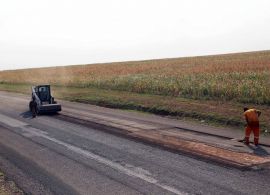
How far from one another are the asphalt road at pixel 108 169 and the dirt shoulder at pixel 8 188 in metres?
0.17

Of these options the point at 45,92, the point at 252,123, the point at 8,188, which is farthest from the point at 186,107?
the point at 8,188

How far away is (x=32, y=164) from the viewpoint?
393 inches

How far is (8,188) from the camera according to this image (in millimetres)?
8164

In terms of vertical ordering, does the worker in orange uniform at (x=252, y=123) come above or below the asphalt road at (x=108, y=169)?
above

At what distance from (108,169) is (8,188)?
2.40 m

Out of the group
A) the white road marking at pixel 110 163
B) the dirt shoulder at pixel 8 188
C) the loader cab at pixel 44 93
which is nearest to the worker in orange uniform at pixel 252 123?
the white road marking at pixel 110 163

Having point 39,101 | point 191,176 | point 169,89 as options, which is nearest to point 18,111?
point 39,101

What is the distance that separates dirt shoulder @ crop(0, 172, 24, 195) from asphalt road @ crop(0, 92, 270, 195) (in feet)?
0.56

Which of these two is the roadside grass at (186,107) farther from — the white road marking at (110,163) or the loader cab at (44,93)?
the white road marking at (110,163)

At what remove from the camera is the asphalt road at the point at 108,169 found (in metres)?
7.86

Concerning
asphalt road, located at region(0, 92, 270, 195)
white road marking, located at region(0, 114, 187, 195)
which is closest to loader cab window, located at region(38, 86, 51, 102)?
white road marking, located at region(0, 114, 187, 195)

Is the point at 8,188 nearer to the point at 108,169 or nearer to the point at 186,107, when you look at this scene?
the point at 108,169

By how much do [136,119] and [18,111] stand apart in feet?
26.2

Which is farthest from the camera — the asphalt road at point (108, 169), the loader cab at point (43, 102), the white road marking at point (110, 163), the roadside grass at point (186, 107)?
the loader cab at point (43, 102)
